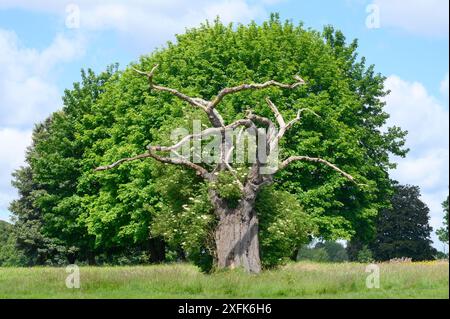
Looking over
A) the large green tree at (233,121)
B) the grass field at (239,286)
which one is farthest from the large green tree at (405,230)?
the grass field at (239,286)

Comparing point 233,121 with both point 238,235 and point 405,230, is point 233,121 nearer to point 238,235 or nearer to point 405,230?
point 238,235

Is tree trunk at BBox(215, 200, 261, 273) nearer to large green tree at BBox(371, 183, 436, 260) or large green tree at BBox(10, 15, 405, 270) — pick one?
large green tree at BBox(10, 15, 405, 270)

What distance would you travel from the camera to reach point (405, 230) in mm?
60531

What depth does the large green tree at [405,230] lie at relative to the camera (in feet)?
195

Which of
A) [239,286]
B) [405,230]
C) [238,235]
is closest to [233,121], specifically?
[238,235]

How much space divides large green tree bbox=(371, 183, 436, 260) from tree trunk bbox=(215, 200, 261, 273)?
34521 millimetres

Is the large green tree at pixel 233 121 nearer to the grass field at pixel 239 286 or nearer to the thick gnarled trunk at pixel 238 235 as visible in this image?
the thick gnarled trunk at pixel 238 235

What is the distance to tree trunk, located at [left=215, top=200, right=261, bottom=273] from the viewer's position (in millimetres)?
26584

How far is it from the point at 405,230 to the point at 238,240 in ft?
120

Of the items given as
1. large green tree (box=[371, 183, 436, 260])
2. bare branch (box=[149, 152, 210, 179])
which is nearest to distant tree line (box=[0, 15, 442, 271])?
bare branch (box=[149, 152, 210, 179])

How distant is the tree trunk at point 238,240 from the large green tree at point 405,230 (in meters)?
34.5
